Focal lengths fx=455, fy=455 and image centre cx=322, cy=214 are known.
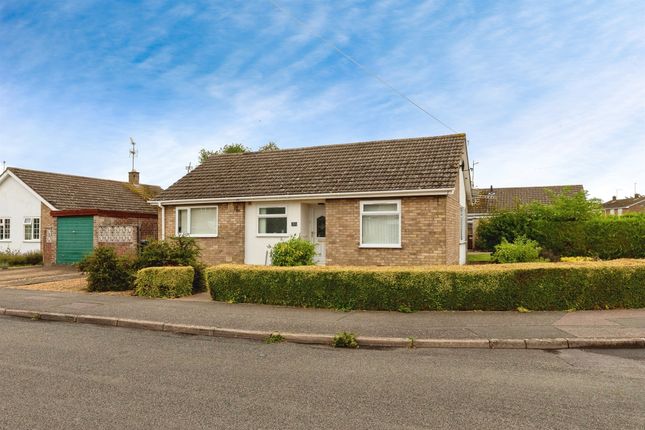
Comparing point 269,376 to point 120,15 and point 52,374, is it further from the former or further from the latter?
point 120,15

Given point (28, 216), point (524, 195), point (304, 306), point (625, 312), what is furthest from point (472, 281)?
point (524, 195)

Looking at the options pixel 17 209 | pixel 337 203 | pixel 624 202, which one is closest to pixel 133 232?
pixel 337 203

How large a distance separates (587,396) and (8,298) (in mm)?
12395

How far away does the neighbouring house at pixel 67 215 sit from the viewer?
20.4 meters

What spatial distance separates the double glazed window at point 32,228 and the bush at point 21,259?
1232 millimetres

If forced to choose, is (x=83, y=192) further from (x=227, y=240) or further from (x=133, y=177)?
(x=227, y=240)

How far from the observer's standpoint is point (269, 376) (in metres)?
5.46

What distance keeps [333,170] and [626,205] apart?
7537 cm

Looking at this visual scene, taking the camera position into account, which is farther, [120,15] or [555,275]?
[120,15]

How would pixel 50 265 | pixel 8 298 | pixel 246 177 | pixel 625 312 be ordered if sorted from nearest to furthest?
1. pixel 625 312
2. pixel 8 298
3. pixel 246 177
4. pixel 50 265

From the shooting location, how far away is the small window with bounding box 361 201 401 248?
48.6 feet

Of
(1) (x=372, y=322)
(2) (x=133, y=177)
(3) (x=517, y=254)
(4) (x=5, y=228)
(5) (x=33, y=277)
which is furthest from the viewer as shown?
(2) (x=133, y=177)

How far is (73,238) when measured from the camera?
71.5ft

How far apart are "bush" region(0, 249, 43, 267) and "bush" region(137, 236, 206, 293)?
44.7ft
